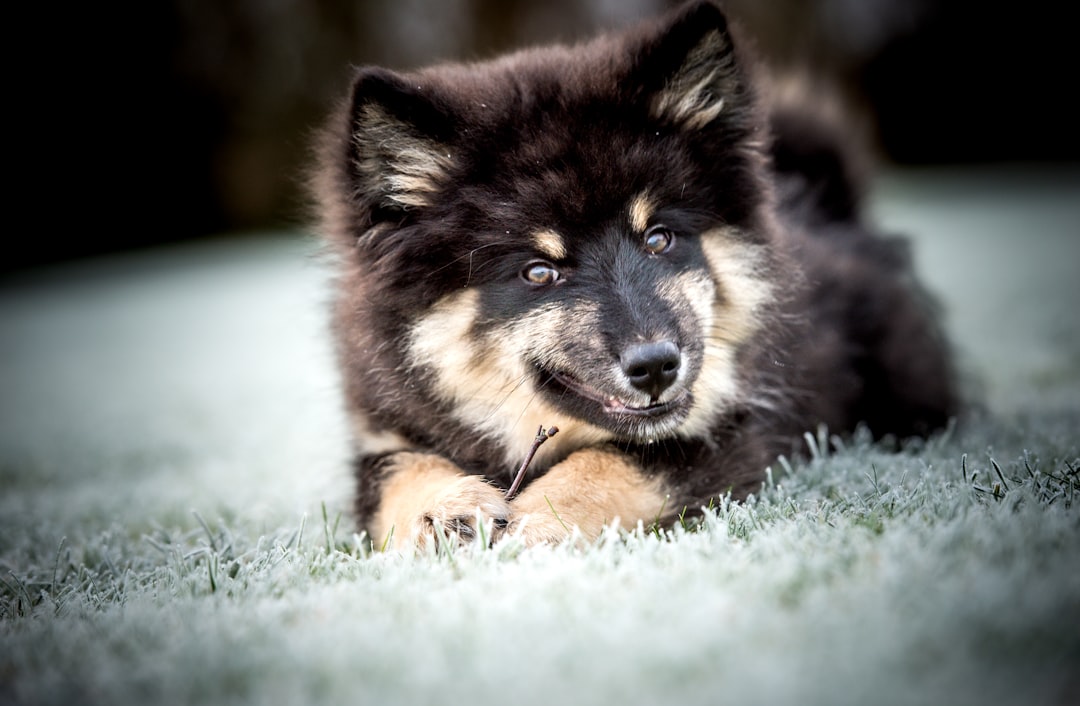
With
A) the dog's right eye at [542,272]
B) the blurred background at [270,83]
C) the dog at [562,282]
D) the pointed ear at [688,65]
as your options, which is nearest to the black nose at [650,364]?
the dog at [562,282]

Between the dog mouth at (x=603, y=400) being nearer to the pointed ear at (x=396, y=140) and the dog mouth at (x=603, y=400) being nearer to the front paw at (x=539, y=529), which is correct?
the front paw at (x=539, y=529)

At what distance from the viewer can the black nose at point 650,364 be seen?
250cm

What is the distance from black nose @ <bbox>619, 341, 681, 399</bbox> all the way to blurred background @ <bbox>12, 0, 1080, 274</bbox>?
56.8 ft

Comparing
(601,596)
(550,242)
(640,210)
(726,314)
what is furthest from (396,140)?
(601,596)

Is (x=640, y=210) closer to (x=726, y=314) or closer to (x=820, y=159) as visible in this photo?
(x=726, y=314)

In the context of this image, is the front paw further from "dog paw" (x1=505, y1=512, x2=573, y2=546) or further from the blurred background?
the blurred background

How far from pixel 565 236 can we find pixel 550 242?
0.05 m

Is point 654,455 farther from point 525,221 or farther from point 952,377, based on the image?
point 952,377

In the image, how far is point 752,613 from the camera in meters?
1.63

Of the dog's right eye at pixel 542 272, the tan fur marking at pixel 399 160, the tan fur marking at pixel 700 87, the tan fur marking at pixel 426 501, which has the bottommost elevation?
the tan fur marking at pixel 426 501

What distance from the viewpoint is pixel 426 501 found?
2.60 metres

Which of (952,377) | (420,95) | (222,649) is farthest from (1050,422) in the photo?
(222,649)

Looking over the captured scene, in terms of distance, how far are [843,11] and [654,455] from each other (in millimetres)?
21229

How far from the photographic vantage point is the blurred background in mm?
19438
